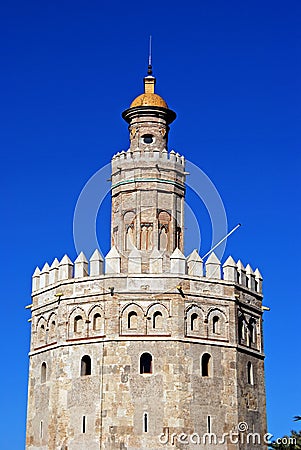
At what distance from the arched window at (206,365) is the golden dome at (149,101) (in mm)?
12635

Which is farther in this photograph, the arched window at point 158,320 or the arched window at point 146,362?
the arched window at point 158,320

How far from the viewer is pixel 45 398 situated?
38875 millimetres

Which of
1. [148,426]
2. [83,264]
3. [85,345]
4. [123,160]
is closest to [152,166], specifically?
[123,160]

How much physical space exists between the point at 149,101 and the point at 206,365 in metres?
13.3

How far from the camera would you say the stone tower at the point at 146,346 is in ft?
117

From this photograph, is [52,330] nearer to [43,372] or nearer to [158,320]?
[43,372]

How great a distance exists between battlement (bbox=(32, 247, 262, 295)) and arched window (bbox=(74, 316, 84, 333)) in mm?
1836

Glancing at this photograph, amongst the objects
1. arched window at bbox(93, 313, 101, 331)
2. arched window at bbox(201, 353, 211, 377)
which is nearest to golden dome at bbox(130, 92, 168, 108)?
arched window at bbox(93, 313, 101, 331)

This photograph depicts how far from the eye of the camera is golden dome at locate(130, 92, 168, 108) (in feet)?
139

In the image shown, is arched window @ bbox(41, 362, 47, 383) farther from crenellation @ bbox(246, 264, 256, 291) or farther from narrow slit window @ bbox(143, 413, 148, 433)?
crenellation @ bbox(246, 264, 256, 291)

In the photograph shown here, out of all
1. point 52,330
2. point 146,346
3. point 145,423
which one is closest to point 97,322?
point 146,346

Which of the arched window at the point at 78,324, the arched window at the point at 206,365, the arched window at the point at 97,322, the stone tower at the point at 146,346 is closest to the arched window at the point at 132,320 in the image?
the stone tower at the point at 146,346

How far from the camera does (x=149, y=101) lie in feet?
139

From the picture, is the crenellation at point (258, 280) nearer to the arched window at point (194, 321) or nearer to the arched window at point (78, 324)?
the arched window at point (194, 321)
